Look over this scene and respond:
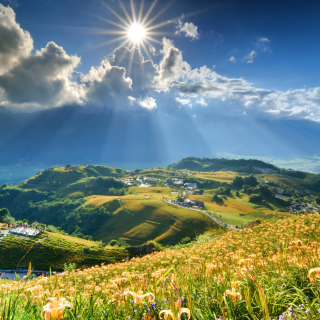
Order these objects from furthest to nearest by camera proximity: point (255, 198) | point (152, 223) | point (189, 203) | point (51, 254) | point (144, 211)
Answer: point (255, 198) < point (189, 203) < point (144, 211) < point (152, 223) < point (51, 254)

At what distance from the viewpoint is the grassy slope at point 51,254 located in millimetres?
50750

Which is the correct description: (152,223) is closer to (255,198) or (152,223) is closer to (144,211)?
(144,211)

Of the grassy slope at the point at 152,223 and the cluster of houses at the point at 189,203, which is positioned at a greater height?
the cluster of houses at the point at 189,203

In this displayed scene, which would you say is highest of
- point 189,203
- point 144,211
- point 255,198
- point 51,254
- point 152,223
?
point 255,198

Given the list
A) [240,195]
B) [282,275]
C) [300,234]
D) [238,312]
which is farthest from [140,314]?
[240,195]

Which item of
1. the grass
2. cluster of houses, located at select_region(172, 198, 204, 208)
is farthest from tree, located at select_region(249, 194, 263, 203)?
the grass

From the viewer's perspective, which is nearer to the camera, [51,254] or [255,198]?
[51,254]

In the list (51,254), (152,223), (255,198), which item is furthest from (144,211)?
(255,198)

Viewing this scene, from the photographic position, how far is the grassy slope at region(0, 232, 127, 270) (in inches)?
1998

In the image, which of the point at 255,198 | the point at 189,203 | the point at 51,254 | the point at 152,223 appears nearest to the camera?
the point at 51,254

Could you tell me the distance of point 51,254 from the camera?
55344 millimetres

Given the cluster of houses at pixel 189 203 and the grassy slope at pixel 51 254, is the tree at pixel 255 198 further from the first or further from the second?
the grassy slope at pixel 51 254

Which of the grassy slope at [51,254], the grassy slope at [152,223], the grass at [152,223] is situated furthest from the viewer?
the grassy slope at [152,223]

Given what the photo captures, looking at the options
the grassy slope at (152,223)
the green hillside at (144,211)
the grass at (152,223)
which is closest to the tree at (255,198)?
the green hillside at (144,211)
